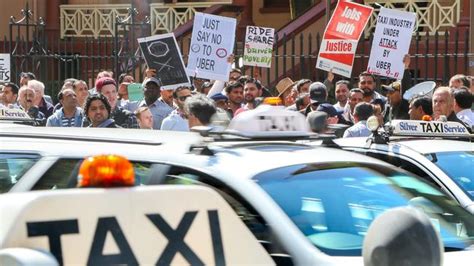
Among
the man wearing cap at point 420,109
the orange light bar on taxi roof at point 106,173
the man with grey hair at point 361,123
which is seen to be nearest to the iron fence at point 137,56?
the man wearing cap at point 420,109

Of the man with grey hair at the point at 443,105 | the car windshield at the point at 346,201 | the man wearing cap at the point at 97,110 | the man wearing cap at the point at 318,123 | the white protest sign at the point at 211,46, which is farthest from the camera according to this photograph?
the white protest sign at the point at 211,46

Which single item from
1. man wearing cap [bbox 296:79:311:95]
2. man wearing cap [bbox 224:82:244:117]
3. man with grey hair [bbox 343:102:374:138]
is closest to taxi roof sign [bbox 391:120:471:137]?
man with grey hair [bbox 343:102:374:138]

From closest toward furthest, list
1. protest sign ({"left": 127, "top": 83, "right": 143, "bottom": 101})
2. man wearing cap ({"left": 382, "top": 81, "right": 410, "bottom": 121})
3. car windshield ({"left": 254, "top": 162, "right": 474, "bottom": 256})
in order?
1. car windshield ({"left": 254, "top": 162, "right": 474, "bottom": 256})
2. man wearing cap ({"left": 382, "top": 81, "right": 410, "bottom": 121})
3. protest sign ({"left": 127, "top": 83, "right": 143, "bottom": 101})

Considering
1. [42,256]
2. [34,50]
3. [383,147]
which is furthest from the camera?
[34,50]

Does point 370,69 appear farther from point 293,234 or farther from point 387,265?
point 387,265

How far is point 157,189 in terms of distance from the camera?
3.04 meters

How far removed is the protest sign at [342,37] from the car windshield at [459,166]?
6.09 meters

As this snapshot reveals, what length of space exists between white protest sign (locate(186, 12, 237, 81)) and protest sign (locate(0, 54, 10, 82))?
3.57m

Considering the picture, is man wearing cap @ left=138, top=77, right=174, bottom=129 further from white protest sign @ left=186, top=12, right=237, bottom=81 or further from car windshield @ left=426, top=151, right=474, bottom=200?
car windshield @ left=426, top=151, right=474, bottom=200

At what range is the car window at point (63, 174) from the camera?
4484 millimetres

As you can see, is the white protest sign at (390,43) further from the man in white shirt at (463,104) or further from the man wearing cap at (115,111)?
the man wearing cap at (115,111)

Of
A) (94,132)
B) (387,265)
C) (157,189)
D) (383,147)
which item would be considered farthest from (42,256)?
(383,147)

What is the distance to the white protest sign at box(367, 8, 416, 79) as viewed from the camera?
12.7 metres

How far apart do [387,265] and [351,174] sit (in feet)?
4.79
